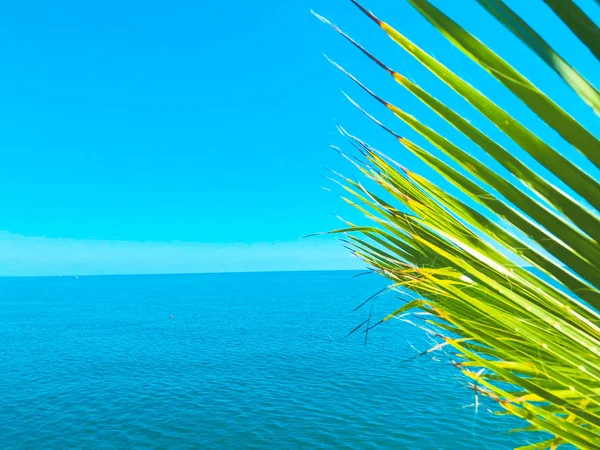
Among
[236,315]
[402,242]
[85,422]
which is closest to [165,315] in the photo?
[236,315]

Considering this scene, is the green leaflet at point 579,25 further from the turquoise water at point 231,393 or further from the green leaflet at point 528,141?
the turquoise water at point 231,393

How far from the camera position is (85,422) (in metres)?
34.5

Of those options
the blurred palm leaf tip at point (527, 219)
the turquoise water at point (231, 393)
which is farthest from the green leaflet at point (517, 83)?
the turquoise water at point (231, 393)

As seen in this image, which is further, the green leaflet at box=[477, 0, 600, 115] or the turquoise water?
the turquoise water

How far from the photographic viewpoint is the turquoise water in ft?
101

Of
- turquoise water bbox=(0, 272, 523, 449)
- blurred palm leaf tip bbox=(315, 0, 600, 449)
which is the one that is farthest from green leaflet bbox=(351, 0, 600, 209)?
turquoise water bbox=(0, 272, 523, 449)

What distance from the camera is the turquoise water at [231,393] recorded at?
30.9 meters

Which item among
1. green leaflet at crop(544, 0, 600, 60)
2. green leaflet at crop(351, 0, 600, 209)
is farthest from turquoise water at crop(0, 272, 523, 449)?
green leaflet at crop(544, 0, 600, 60)

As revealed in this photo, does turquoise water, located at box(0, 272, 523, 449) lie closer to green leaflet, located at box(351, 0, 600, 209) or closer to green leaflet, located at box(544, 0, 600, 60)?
green leaflet, located at box(351, 0, 600, 209)

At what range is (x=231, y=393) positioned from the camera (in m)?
41.6

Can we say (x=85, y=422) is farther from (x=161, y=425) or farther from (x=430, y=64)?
(x=430, y=64)

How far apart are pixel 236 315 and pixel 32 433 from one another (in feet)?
241

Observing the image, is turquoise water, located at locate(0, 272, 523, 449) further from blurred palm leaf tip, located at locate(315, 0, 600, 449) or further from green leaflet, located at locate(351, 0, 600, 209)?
green leaflet, located at locate(351, 0, 600, 209)

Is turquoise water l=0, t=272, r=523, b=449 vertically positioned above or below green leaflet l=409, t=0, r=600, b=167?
below
